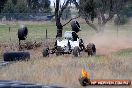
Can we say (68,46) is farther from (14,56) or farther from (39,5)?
(39,5)

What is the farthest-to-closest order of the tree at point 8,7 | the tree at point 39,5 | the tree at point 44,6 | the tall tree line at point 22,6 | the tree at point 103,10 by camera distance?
the tree at point 44,6, the tree at point 39,5, the tree at point 8,7, the tall tree line at point 22,6, the tree at point 103,10

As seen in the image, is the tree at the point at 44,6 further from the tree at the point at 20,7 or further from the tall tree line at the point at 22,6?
the tree at the point at 20,7

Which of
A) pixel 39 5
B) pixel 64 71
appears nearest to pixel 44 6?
pixel 39 5

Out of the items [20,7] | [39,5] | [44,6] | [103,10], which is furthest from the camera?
[44,6]

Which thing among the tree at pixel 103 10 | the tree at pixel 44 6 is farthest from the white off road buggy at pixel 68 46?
the tree at pixel 44 6

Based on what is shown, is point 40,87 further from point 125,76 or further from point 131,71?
point 131,71

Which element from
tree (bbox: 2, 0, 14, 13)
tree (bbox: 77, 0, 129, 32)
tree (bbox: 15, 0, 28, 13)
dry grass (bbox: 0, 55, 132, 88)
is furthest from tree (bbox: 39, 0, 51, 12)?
dry grass (bbox: 0, 55, 132, 88)

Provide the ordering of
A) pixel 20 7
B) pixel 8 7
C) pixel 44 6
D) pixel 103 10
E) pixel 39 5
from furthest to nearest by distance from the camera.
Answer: pixel 44 6
pixel 39 5
pixel 20 7
pixel 8 7
pixel 103 10

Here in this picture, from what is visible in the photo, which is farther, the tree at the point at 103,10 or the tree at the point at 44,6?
the tree at the point at 44,6

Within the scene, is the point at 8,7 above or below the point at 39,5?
below

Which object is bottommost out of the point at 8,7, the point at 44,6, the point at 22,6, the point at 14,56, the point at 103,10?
the point at 14,56

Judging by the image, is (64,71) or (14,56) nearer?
(64,71)

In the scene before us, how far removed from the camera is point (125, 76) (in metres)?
12.5

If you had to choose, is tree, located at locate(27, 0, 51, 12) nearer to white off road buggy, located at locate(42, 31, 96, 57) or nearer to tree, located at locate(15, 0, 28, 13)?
tree, located at locate(15, 0, 28, 13)
